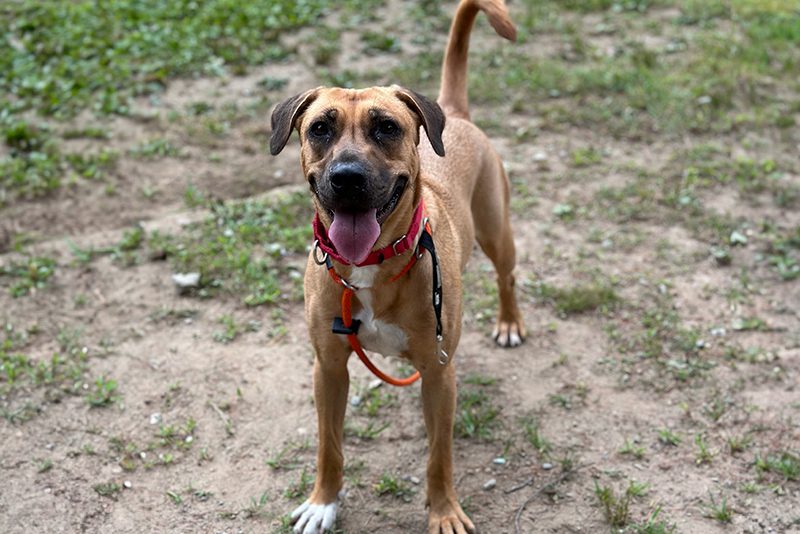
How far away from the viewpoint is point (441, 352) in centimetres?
377

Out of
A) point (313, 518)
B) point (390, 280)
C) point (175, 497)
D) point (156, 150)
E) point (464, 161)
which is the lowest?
point (175, 497)

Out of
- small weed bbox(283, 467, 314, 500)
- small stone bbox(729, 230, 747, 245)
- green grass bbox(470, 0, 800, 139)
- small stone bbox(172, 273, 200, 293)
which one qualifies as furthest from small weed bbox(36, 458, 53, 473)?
green grass bbox(470, 0, 800, 139)

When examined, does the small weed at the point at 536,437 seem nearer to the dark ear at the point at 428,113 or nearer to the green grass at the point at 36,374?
the dark ear at the point at 428,113

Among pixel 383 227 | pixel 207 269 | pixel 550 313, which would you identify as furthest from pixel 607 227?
pixel 383 227

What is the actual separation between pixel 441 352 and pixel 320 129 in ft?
3.46

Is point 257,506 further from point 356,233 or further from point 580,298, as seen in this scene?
point 580,298

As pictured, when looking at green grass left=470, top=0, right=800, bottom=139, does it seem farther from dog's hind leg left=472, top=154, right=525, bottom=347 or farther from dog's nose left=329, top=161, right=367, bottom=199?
dog's nose left=329, top=161, right=367, bottom=199

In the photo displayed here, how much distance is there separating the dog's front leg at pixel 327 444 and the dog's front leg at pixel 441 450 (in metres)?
0.37

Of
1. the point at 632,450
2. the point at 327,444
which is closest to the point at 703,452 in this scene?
the point at 632,450

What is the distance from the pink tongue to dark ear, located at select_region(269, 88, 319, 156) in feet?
1.63

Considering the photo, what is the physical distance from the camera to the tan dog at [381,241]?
10.9 ft

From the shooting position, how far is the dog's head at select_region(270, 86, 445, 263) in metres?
3.26

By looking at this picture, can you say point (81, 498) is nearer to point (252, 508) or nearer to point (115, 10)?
point (252, 508)

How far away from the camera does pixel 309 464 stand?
4.43m
